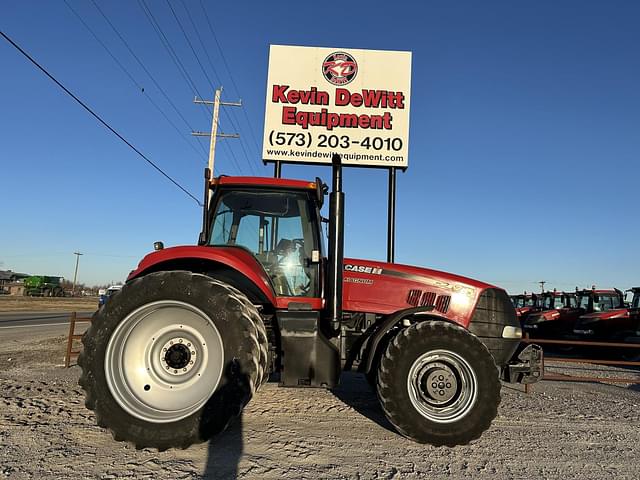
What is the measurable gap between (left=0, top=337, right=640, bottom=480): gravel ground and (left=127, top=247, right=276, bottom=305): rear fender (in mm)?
1225

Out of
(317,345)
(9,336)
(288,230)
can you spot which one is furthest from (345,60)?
(9,336)

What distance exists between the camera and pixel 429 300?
419 cm

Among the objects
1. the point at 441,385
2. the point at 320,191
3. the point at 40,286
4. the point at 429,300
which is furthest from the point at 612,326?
the point at 40,286

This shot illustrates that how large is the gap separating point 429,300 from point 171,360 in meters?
2.40

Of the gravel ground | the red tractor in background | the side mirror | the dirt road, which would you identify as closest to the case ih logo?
the side mirror

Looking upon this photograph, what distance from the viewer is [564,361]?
10344mm

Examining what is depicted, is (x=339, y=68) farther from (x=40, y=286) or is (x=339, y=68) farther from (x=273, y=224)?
(x=40, y=286)

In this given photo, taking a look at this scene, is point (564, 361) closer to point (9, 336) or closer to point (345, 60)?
point (345, 60)

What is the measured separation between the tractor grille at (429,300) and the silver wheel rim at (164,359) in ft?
6.21

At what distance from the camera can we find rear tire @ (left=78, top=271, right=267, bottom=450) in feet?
10.4

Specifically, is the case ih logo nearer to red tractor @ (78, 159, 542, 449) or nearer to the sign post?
the sign post

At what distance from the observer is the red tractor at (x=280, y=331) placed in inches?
129

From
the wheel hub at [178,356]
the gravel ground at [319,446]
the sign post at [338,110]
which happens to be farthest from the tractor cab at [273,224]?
the sign post at [338,110]

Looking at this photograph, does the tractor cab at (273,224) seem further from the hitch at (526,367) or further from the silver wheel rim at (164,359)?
the hitch at (526,367)
